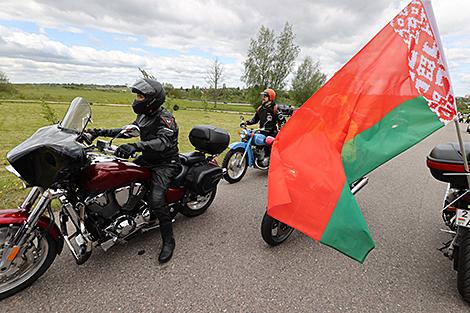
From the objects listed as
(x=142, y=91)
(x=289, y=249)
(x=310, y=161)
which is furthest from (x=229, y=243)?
(x=142, y=91)

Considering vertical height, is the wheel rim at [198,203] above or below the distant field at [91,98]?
above

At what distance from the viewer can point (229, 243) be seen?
2875 mm

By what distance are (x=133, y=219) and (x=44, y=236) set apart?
735 millimetres

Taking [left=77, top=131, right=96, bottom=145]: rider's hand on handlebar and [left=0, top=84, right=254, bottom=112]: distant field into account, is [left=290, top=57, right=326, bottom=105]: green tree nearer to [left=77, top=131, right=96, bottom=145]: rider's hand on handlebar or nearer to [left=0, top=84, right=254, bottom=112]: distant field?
[left=0, top=84, right=254, bottom=112]: distant field

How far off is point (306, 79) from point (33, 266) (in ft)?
153

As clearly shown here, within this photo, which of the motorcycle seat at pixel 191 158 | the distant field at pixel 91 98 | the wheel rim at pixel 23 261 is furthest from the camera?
the distant field at pixel 91 98

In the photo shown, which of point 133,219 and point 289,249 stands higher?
point 133,219

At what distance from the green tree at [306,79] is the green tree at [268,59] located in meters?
7.46

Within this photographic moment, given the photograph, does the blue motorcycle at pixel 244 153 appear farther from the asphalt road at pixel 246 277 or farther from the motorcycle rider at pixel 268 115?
the asphalt road at pixel 246 277

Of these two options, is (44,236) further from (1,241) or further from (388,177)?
(388,177)

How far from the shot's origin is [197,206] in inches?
138

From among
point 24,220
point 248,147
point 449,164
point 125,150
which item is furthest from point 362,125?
→ point 248,147

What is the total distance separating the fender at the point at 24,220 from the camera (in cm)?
195

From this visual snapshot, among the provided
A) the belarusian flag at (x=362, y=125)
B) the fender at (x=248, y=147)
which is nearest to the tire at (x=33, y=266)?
the belarusian flag at (x=362, y=125)
